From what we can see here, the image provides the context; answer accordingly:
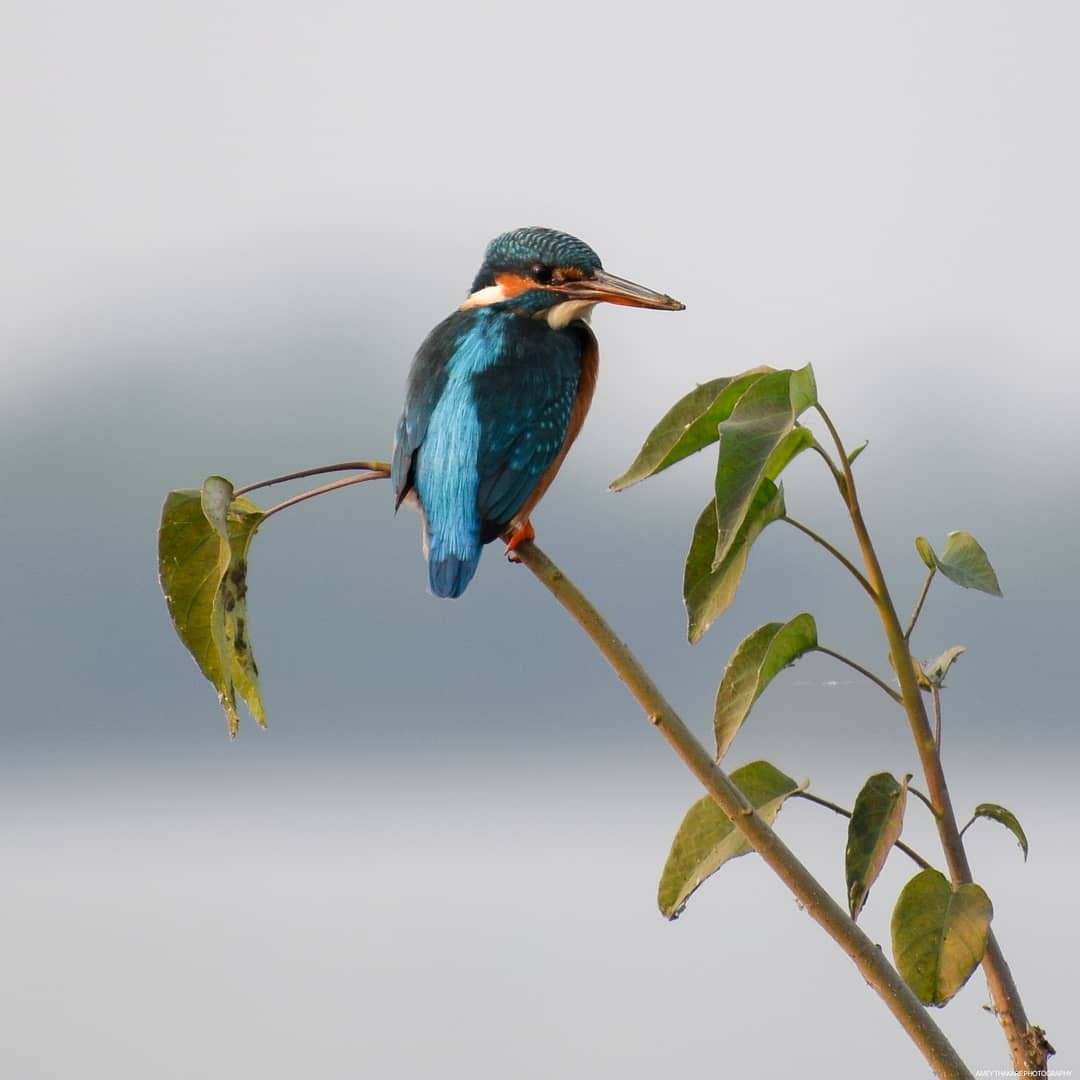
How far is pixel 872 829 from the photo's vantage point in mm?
1017

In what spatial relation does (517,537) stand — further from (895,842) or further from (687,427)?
(895,842)

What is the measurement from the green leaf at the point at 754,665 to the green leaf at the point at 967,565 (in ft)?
0.33

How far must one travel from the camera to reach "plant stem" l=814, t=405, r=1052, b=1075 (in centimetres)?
89

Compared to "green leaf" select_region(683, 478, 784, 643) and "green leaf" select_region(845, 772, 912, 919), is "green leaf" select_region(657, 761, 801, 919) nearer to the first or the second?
"green leaf" select_region(845, 772, 912, 919)

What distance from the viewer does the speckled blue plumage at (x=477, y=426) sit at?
151cm

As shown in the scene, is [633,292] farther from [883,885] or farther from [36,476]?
[36,476]

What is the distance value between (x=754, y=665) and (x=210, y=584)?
0.38 metres

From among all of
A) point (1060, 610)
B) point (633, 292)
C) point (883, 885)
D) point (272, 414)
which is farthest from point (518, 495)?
point (272, 414)

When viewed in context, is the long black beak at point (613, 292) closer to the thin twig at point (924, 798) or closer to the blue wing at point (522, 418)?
the blue wing at point (522, 418)

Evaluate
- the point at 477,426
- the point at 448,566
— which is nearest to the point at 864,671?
the point at 448,566

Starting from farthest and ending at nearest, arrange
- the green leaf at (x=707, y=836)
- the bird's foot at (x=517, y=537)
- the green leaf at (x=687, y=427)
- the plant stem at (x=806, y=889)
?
the bird's foot at (x=517, y=537) < the green leaf at (x=707, y=836) < the green leaf at (x=687, y=427) < the plant stem at (x=806, y=889)

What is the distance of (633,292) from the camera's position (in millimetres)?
1632

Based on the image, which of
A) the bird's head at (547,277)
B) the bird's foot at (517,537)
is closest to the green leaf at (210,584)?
the bird's foot at (517,537)

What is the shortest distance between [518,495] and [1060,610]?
1058cm
